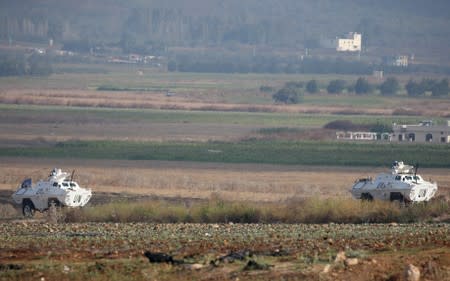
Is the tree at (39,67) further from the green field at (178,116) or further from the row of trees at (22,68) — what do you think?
the green field at (178,116)

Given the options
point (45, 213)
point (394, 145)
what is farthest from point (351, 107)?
point (45, 213)

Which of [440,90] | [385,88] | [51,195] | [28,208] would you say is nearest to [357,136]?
[28,208]

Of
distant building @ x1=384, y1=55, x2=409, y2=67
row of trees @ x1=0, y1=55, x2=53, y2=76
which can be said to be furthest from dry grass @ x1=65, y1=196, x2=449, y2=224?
distant building @ x1=384, y1=55, x2=409, y2=67

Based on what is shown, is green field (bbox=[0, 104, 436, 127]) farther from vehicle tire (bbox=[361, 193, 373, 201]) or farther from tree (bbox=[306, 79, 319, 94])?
vehicle tire (bbox=[361, 193, 373, 201])

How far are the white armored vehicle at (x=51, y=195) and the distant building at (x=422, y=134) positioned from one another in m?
39.6

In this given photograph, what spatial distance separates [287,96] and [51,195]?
82.4 meters

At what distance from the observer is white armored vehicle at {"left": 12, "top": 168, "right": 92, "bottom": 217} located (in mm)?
36969

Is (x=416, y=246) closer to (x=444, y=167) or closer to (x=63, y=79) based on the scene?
(x=444, y=167)

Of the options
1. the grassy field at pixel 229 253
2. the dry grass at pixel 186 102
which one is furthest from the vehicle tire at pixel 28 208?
the dry grass at pixel 186 102

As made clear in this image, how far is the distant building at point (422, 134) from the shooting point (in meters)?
75.4

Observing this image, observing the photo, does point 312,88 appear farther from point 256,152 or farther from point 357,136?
point 256,152

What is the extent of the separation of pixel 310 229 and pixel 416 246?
5.14 meters

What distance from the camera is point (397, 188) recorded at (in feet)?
123

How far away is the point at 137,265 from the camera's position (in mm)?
21969
